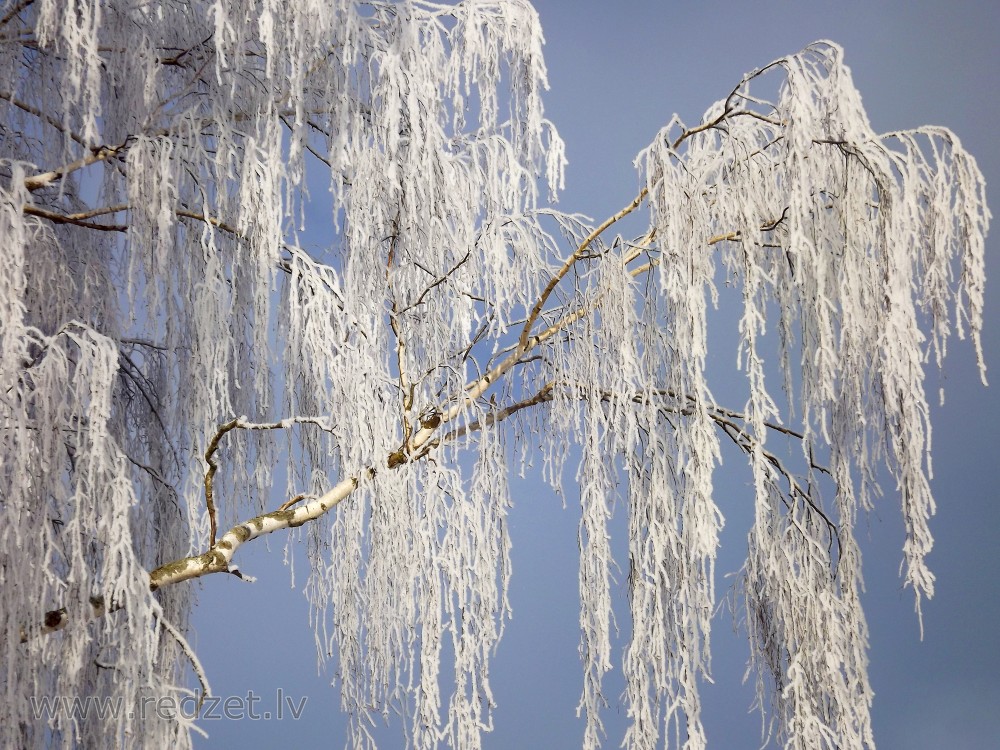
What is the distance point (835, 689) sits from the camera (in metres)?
2.53

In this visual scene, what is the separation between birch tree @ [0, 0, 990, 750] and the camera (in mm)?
2369

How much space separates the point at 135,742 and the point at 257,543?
892 millimetres

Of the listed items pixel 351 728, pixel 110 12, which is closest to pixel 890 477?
pixel 351 728

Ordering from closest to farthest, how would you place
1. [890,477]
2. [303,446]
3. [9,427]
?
[9,427], [890,477], [303,446]

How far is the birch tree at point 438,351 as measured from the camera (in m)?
2.37

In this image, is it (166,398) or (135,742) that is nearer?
(135,742)

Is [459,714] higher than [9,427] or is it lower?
lower

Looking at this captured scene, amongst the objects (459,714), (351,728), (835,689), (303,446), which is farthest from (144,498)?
(835,689)

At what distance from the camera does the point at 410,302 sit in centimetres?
286

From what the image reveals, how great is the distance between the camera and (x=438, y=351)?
9.49ft

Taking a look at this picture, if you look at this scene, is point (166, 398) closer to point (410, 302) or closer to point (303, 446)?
point (303, 446)

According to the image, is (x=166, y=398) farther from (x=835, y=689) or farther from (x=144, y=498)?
(x=835, y=689)

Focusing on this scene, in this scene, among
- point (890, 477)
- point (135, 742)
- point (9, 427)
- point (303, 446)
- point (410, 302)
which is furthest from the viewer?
point (303, 446)

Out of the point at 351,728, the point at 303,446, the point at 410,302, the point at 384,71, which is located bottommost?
the point at 351,728
